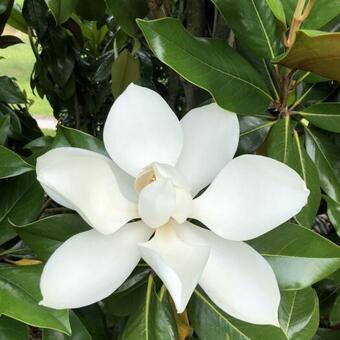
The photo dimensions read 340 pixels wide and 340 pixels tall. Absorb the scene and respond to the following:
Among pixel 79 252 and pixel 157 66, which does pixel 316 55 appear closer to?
pixel 79 252

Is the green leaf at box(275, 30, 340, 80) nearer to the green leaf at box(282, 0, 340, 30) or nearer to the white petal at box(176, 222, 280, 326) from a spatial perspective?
the green leaf at box(282, 0, 340, 30)

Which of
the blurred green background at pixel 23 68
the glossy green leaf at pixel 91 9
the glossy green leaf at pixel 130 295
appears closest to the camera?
the glossy green leaf at pixel 130 295

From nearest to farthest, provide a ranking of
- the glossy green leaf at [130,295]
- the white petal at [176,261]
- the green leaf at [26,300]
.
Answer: the white petal at [176,261], the green leaf at [26,300], the glossy green leaf at [130,295]

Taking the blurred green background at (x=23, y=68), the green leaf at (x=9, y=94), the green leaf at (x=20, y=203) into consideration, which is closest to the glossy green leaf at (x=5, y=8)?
the green leaf at (x=9, y=94)

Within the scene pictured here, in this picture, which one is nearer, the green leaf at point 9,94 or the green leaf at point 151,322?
the green leaf at point 151,322

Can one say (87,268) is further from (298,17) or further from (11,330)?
(298,17)

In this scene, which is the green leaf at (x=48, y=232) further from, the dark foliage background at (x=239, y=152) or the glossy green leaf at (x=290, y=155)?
the glossy green leaf at (x=290, y=155)

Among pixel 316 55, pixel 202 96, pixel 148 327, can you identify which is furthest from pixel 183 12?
pixel 148 327

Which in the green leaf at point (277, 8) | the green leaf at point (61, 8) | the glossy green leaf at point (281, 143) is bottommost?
the glossy green leaf at point (281, 143)

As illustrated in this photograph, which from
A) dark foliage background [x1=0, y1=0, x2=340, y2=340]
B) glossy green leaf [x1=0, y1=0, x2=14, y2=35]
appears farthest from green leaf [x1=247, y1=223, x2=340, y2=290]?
glossy green leaf [x1=0, y1=0, x2=14, y2=35]
